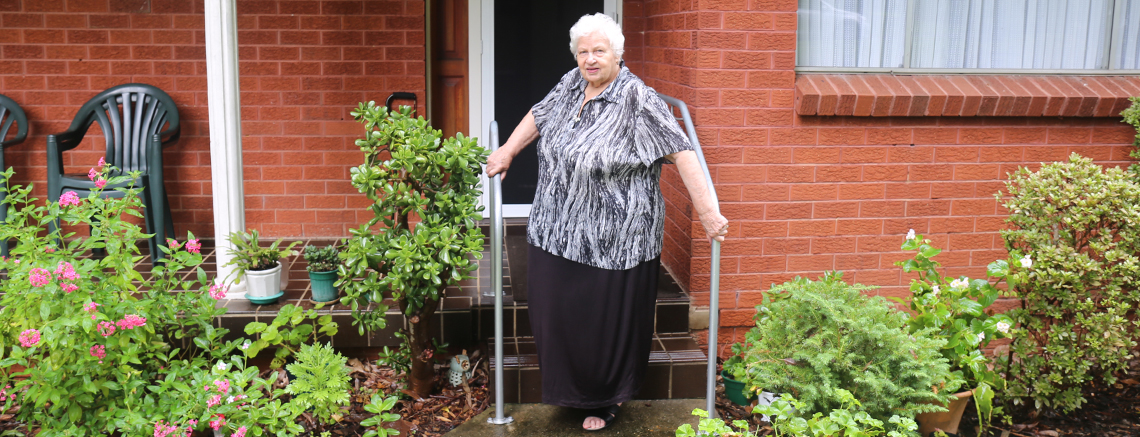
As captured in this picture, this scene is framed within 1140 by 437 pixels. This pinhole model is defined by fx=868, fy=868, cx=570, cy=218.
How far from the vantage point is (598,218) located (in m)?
3.12

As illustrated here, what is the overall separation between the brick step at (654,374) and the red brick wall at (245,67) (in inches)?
82.1

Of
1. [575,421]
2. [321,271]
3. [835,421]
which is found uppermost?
[321,271]

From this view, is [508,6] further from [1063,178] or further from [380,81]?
[1063,178]

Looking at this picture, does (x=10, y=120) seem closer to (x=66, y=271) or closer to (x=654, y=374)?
(x=66, y=271)

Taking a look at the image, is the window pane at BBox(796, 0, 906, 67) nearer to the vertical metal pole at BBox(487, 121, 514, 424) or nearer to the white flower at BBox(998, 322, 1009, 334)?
the white flower at BBox(998, 322, 1009, 334)

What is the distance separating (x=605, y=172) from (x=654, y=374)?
102 cm

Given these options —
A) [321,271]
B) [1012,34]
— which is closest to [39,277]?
[321,271]

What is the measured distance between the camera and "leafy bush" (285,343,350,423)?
3188 millimetres

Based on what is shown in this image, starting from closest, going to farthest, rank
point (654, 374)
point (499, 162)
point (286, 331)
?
point (499, 162) → point (654, 374) → point (286, 331)

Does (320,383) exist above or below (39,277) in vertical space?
below

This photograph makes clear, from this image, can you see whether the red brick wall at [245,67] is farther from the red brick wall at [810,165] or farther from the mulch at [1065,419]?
the mulch at [1065,419]

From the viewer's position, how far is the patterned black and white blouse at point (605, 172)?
303 cm

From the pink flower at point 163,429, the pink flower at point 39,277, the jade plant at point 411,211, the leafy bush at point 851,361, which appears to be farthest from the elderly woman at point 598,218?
the pink flower at point 39,277

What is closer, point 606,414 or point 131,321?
point 131,321
